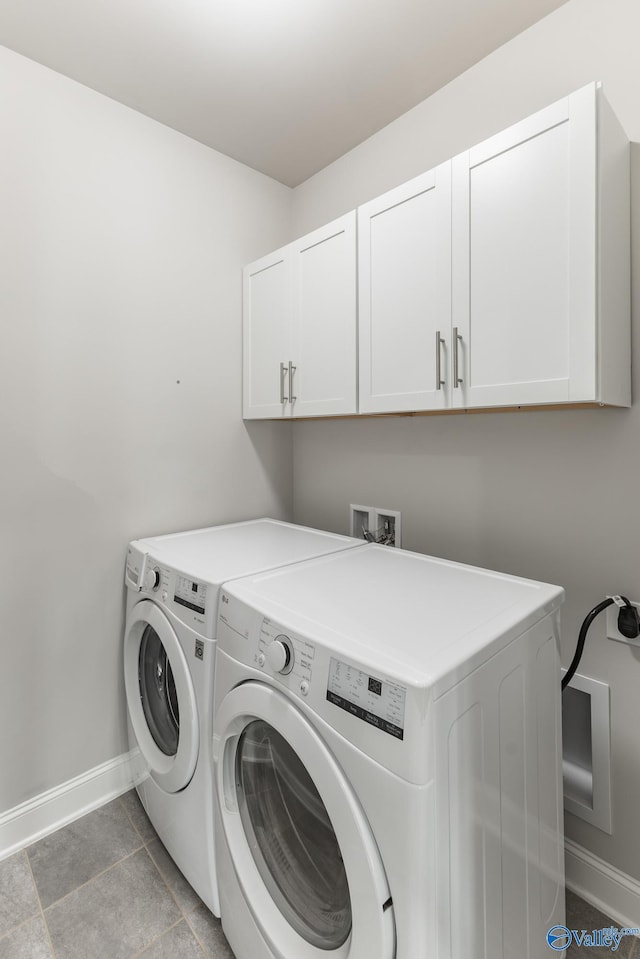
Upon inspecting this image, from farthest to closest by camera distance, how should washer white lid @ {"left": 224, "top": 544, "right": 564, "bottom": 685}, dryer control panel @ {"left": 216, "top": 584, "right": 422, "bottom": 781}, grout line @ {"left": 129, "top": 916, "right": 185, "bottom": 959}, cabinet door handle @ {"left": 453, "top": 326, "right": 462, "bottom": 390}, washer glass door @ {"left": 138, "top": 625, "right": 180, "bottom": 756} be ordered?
1. washer glass door @ {"left": 138, "top": 625, "right": 180, "bottom": 756}
2. cabinet door handle @ {"left": 453, "top": 326, "right": 462, "bottom": 390}
3. grout line @ {"left": 129, "top": 916, "right": 185, "bottom": 959}
4. washer white lid @ {"left": 224, "top": 544, "right": 564, "bottom": 685}
5. dryer control panel @ {"left": 216, "top": 584, "right": 422, "bottom": 781}

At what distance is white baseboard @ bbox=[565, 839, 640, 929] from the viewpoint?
1.30 meters

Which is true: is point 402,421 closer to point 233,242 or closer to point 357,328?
point 357,328

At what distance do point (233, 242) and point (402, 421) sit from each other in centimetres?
115

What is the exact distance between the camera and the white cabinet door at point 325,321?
5.44 feet

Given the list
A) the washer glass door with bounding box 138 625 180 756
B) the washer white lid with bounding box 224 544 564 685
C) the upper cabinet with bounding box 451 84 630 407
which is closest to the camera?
the washer white lid with bounding box 224 544 564 685

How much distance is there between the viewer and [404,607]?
1104mm

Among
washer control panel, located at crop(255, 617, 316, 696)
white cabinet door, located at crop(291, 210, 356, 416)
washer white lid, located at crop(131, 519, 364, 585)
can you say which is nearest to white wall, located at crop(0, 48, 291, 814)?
washer white lid, located at crop(131, 519, 364, 585)

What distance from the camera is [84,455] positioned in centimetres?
172

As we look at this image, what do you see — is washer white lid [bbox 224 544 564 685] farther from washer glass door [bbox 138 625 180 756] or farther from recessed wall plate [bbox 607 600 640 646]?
washer glass door [bbox 138 625 180 756]

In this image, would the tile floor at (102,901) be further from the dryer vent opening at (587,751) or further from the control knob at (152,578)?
the dryer vent opening at (587,751)

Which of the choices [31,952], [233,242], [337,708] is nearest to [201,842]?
[31,952]

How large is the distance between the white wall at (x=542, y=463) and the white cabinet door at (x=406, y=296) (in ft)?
1.03

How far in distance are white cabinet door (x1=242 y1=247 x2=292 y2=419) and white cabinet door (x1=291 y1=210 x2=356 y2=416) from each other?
0.06 meters

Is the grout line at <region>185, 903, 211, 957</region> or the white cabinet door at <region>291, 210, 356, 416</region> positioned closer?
the grout line at <region>185, 903, 211, 957</region>
